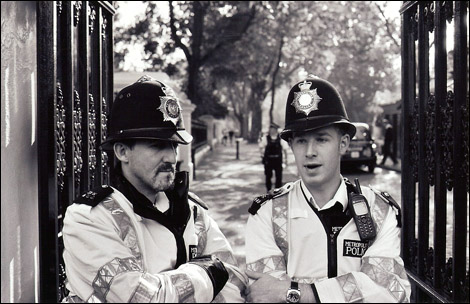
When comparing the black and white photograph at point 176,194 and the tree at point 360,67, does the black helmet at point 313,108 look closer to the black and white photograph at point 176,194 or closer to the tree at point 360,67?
the black and white photograph at point 176,194

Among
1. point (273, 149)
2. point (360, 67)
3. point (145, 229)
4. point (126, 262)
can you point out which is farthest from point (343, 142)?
point (360, 67)

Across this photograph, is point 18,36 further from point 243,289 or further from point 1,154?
point 243,289

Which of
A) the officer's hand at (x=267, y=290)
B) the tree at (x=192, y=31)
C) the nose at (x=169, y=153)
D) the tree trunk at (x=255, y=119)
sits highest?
the tree at (x=192, y=31)

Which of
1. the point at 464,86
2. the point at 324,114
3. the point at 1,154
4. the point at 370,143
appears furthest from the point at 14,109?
Result: the point at 370,143

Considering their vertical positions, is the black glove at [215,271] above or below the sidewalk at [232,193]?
above

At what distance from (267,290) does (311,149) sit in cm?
70

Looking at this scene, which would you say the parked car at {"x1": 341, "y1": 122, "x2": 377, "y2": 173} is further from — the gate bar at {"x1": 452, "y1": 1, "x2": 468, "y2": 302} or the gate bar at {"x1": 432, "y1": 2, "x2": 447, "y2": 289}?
the gate bar at {"x1": 452, "y1": 1, "x2": 468, "y2": 302}

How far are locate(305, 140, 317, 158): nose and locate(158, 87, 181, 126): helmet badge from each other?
0.65 m

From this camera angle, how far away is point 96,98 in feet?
14.5

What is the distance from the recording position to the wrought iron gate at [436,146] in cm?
401

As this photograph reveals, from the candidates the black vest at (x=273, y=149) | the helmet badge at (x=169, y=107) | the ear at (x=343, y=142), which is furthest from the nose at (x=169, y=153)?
the black vest at (x=273, y=149)

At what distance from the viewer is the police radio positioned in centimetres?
253

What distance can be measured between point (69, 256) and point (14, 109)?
3.66 ft

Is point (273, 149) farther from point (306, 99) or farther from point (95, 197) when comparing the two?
point (95, 197)
